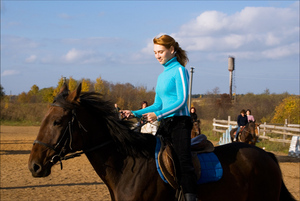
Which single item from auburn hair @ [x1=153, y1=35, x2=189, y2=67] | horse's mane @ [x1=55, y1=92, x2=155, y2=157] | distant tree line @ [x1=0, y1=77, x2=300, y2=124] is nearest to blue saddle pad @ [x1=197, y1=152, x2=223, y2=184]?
horse's mane @ [x1=55, y1=92, x2=155, y2=157]

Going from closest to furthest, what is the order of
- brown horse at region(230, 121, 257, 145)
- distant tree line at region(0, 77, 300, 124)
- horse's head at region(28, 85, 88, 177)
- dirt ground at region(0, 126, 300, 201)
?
horse's head at region(28, 85, 88, 177)
dirt ground at region(0, 126, 300, 201)
brown horse at region(230, 121, 257, 145)
distant tree line at region(0, 77, 300, 124)

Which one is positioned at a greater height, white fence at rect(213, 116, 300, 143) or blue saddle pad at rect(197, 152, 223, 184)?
blue saddle pad at rect(197, 152, 223, 184)

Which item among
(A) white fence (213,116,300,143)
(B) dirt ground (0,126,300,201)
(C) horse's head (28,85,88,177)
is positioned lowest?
(B) dirt ground (0,126,300,201)

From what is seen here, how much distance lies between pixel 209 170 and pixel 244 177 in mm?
521

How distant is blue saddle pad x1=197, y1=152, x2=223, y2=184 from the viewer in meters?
3.83

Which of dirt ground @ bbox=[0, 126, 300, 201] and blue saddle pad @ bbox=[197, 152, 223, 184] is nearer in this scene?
blue saddle pad @ bbox=[197, 152, 223, 184]

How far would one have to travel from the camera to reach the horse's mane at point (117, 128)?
3.67 m

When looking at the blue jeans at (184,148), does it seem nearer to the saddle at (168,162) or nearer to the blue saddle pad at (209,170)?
the saddle at (168,162)

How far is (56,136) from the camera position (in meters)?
3.38

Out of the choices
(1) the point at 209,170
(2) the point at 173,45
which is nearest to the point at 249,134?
(1) the point at 209,170

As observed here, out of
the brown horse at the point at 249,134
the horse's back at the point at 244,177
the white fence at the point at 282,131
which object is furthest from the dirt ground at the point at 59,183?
the white fence at the point at 282,131

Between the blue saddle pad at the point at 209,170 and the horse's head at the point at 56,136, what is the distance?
4.45ft

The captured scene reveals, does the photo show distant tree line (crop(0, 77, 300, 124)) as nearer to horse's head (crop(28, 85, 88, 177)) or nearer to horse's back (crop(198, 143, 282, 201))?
horse's back (crop(198, 143, 282, 201))

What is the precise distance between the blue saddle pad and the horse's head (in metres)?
1.36
